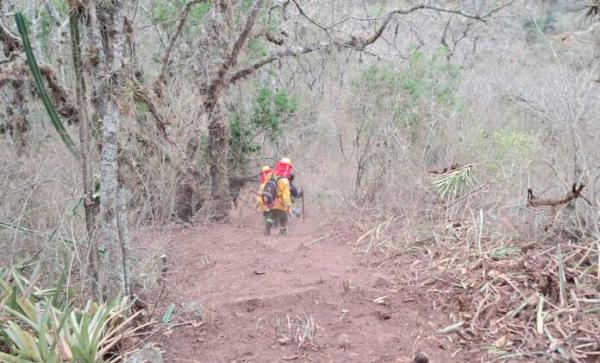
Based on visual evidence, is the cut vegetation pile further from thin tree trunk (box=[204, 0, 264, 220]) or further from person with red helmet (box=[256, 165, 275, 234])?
thin tree trunk (box=[204, 0, 264, 220])

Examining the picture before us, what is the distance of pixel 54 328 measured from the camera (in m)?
3.25

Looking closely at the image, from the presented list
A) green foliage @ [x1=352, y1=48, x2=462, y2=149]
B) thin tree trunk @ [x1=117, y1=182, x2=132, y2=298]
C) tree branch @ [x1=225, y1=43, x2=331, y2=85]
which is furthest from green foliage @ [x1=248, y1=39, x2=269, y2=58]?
thin tree trunk @ [x1=117, y1=182, x2=132, y2=298]

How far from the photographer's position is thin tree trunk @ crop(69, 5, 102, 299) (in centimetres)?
357

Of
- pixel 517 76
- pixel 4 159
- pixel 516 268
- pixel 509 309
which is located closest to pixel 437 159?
pixel 516 268

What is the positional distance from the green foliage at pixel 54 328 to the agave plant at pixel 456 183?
4.33 m

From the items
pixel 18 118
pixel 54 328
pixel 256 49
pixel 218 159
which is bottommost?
pixel 54 328

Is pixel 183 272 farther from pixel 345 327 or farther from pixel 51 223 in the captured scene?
pixel 345 327

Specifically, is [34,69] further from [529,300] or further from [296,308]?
[529,300]

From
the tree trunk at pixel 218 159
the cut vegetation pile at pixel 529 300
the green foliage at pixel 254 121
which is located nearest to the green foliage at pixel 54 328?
the cut vegetation pile at pixel 529 300

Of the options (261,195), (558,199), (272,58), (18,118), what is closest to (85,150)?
(558,199)

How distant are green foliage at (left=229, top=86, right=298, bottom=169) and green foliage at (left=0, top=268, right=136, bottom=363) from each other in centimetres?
654

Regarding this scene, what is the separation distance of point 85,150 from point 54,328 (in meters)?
1.22

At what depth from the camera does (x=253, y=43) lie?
9.82m

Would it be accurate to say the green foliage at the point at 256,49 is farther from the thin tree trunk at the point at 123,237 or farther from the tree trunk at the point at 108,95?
the thin tree trunk at the point at 123,237
